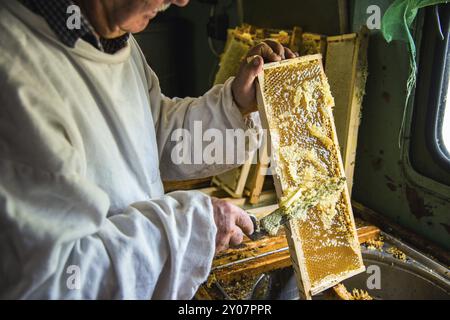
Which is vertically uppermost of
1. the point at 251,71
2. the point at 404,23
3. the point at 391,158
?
the point at 404,23

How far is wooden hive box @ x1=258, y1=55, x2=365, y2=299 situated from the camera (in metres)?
1.35

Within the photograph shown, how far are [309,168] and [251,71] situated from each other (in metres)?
0.42

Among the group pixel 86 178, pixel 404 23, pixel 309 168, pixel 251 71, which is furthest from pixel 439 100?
pixel 86 178

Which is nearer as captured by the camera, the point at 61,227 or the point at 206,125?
the point at 61,227

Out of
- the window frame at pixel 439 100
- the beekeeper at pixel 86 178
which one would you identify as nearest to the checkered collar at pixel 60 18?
the beekeeper at pixel 86 178

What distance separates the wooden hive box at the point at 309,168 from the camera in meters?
1.35

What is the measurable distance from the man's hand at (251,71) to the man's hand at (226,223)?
1.49 ft

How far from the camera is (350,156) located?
1967 mm

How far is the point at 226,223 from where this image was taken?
106cm

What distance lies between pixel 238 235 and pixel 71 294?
18.0 inches

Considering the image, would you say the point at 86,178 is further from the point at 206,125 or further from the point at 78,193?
the point at 206,125

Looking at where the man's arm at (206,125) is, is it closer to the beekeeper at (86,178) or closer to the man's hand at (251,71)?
the man's hand at (251,71)

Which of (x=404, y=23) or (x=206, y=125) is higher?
(x=404, y=23)
